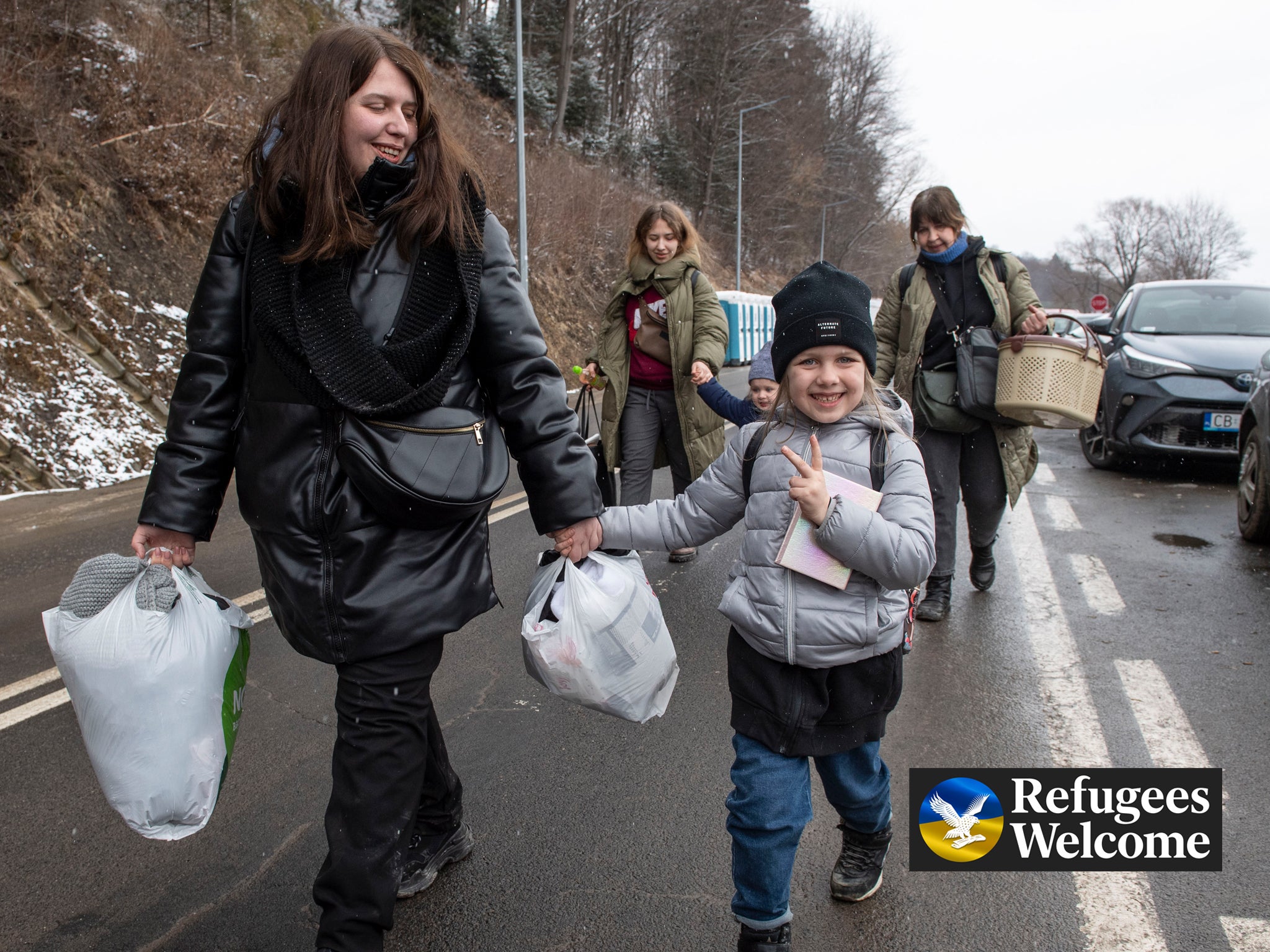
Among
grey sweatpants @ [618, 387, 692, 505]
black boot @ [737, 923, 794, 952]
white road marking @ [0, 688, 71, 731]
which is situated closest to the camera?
black boot @ [737, 923, 794, 952]

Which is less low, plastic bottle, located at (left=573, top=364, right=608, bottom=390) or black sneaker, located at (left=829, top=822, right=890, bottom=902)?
plastic bottle, located at (left=573, top=364, right=608, bottom=390)

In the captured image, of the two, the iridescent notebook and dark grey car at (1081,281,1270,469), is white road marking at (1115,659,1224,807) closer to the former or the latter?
the iridescent notebook

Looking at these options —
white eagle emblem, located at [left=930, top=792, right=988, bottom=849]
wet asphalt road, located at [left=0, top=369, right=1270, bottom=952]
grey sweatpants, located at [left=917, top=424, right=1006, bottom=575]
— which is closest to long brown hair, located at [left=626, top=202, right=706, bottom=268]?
grey sweatpants, located at [left=917, top=424, right=1006, bottom=575]

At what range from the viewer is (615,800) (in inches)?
126

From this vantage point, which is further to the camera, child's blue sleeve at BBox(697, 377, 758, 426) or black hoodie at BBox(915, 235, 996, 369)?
child's blue sleeve at BBox(697, 377, 758, 426)

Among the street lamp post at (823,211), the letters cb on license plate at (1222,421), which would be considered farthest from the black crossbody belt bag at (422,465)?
the street lamp post at (823,211)

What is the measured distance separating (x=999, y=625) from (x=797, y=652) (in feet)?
9.69

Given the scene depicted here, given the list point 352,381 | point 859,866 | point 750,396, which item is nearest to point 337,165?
point 352,381

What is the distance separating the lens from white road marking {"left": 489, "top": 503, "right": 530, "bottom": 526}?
23.7 ft

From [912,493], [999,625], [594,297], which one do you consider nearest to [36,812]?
[912,493]

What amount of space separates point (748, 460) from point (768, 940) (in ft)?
3.71

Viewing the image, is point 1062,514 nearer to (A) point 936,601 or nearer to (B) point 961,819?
(A) point 936,601

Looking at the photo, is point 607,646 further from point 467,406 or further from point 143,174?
point 143,174

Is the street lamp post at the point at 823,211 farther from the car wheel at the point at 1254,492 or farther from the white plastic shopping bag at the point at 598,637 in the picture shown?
the white plastic shopping bag at the point at 598,637
